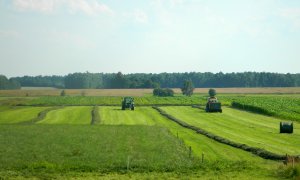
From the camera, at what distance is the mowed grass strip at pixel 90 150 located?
27828 millimetres

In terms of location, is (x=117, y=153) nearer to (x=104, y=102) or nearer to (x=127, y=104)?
(x=127, y=104)

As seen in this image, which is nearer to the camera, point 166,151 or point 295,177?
point 295,177

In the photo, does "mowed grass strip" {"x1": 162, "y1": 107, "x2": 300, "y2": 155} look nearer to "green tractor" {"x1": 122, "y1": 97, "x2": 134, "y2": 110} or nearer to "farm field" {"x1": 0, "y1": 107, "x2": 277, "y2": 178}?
"farm field" {"x1": 0, "y1": 107, "x2": 277, "y2": 178}

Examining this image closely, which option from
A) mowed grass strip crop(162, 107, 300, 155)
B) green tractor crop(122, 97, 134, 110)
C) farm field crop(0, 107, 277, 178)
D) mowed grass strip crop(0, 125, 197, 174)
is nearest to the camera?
farm field crop(0, 107, 277, 178)

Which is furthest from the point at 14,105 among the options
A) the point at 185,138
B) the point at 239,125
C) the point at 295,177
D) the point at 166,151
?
the point at 295,177

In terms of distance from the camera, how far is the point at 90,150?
33.9 metres

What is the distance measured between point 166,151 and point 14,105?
70970 millimetres

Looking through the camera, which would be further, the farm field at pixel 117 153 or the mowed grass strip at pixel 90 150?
the mowed grass strip at pixel 90 150

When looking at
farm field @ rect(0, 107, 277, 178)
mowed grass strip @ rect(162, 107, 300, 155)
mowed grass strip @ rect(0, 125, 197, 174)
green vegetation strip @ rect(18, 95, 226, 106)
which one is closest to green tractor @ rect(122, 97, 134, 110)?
green vegetation strip @ rect(18, 95, 226, 106)

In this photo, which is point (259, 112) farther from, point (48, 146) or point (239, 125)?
point (48, 146)

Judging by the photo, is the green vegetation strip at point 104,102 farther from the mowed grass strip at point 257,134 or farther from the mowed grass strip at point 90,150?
the mowed grass strip at point 90,150

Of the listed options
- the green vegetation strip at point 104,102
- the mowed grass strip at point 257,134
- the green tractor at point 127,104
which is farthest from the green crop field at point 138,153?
the green vegetation strip at point 104,102

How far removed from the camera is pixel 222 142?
3894cm

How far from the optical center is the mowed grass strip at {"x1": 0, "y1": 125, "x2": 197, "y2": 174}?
27.8 meters
